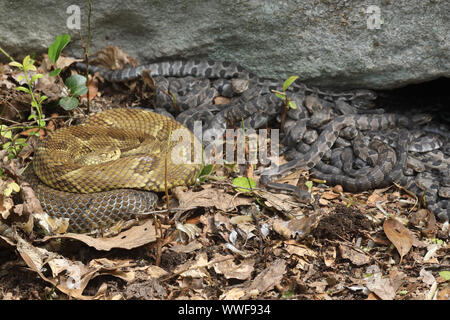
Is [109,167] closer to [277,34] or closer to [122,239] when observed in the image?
[122,239]

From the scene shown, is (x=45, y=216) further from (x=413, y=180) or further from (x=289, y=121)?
(x=413, y=180)

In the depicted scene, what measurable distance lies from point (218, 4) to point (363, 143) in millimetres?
2530

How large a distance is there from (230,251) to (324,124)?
2545 millimetres

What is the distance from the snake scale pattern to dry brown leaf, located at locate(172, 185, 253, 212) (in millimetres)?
584

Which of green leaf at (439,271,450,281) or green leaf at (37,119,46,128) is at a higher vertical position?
green leaf at (37,119,46,128)

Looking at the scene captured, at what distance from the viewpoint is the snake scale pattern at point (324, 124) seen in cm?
551

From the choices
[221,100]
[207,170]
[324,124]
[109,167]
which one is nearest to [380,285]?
[207,170]

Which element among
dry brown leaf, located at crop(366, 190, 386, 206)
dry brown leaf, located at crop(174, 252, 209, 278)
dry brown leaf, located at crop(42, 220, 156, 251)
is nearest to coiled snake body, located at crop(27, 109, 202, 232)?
dry brown leaf, located at crop(42, 220, 156, 251)

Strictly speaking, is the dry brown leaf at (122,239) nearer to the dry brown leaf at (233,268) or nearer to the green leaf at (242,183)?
the dry brown leaf at (233,268)

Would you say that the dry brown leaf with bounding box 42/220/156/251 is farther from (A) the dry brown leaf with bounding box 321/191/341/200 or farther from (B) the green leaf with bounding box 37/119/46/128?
(A) the dry brown leaf with bounding box 321/191/341/200

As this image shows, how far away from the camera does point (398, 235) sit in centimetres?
450

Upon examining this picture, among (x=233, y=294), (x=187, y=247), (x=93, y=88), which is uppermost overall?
(x=93, y=88)

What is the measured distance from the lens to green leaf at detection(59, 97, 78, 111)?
5.60 meters

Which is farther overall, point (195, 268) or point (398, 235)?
point (398, 235)
